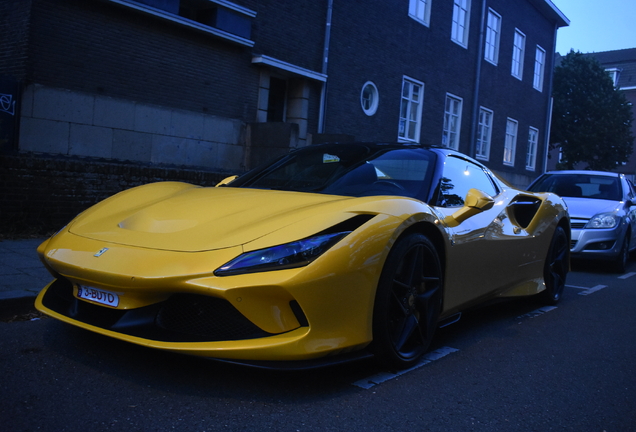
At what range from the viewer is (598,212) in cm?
793

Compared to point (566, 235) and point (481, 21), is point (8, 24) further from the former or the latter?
point (481, 21)

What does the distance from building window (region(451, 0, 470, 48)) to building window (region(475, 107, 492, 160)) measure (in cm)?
266

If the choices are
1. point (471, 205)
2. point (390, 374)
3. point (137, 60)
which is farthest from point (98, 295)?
point (137, 60)

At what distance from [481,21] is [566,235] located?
15.5 meters

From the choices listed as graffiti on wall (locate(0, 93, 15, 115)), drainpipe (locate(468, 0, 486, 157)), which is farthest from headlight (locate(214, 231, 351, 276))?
drainpipe (locate(468, 0, 486, 157))

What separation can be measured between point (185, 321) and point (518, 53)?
23.3m

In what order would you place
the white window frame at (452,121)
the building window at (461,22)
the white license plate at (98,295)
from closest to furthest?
the white license plate at (98,295) → the building window at (461,22) → the white window frame at (452,121)

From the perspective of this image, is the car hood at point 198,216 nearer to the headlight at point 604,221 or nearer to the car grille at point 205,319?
the car grille at point 205,319

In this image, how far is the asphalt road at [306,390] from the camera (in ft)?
7.73

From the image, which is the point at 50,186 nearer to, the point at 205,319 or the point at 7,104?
the point at 7,104

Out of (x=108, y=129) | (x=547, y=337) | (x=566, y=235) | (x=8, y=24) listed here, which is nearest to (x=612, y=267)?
(x=566, y=235)

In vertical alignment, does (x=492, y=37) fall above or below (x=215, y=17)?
above

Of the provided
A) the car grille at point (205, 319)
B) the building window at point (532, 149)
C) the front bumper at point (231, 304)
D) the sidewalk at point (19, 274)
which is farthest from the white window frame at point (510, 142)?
the car grille at point (205, 319)

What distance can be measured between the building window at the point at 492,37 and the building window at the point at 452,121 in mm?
2599
